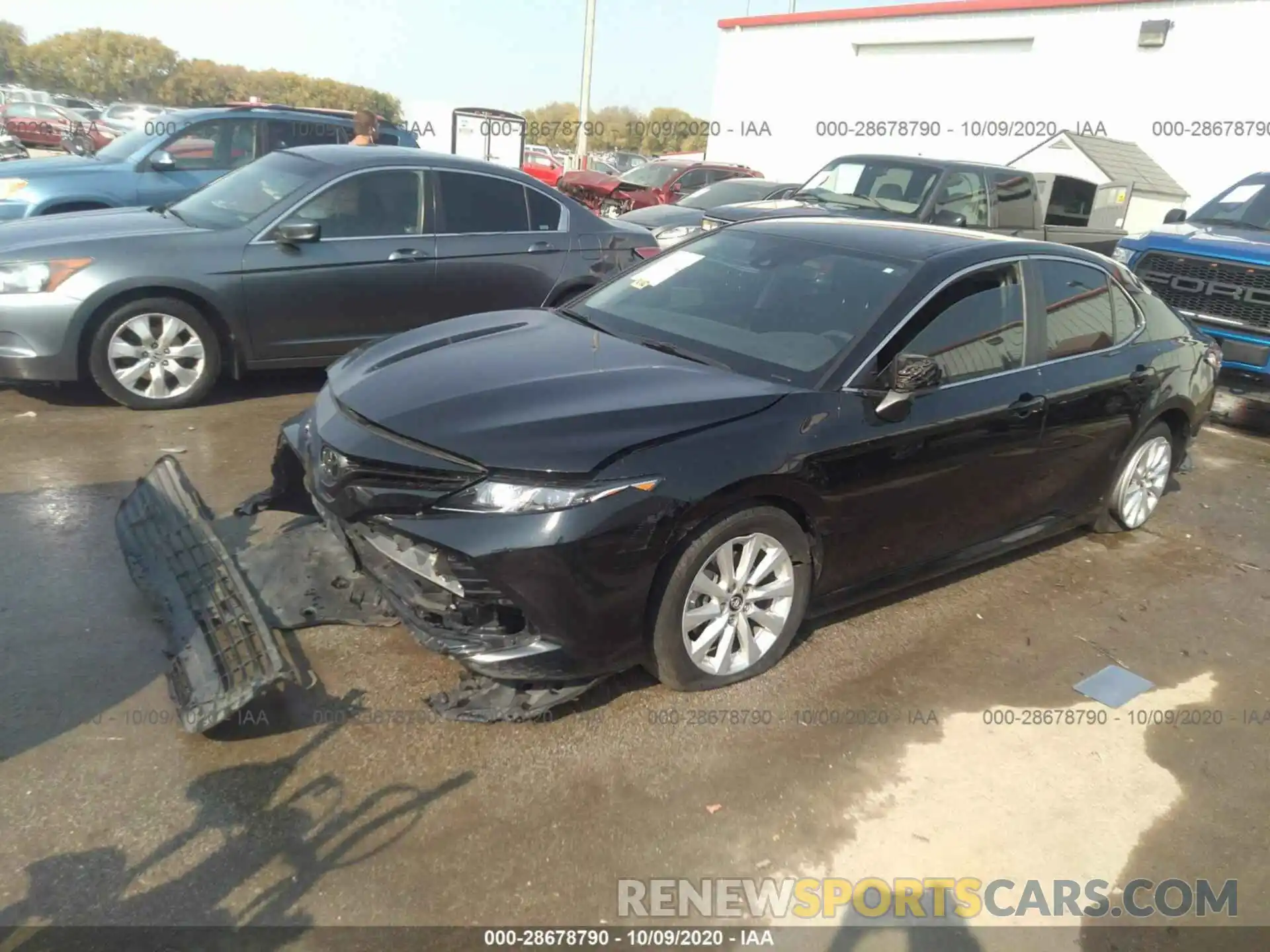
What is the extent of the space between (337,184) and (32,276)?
1.84m

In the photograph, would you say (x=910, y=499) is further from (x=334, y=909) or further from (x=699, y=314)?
(x=334, y=909)

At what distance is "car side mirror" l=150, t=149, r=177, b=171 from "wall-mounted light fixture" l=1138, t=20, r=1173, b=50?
20.1 meters

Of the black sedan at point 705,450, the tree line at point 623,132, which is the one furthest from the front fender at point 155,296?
the tree line at point 623,132

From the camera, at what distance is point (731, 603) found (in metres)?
3.45

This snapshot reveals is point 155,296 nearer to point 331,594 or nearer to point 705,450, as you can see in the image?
point 331,594

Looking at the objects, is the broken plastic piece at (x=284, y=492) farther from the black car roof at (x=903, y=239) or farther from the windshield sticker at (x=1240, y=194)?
the windshield sticker at (x=1240, y=194)

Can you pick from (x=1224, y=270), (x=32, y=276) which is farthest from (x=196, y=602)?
(x=1224, y=270)

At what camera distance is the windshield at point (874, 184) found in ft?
32.6

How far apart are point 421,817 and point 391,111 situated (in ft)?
160

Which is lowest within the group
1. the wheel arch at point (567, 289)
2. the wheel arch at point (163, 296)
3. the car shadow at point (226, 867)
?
the car shadow at point (226, 867)

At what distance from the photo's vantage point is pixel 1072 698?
384cm

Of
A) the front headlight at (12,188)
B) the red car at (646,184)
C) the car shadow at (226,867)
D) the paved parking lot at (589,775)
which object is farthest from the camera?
the red car at (646,184)

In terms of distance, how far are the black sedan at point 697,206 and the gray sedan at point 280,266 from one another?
10.9 ft

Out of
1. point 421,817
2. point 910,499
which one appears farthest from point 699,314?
point 421,817
